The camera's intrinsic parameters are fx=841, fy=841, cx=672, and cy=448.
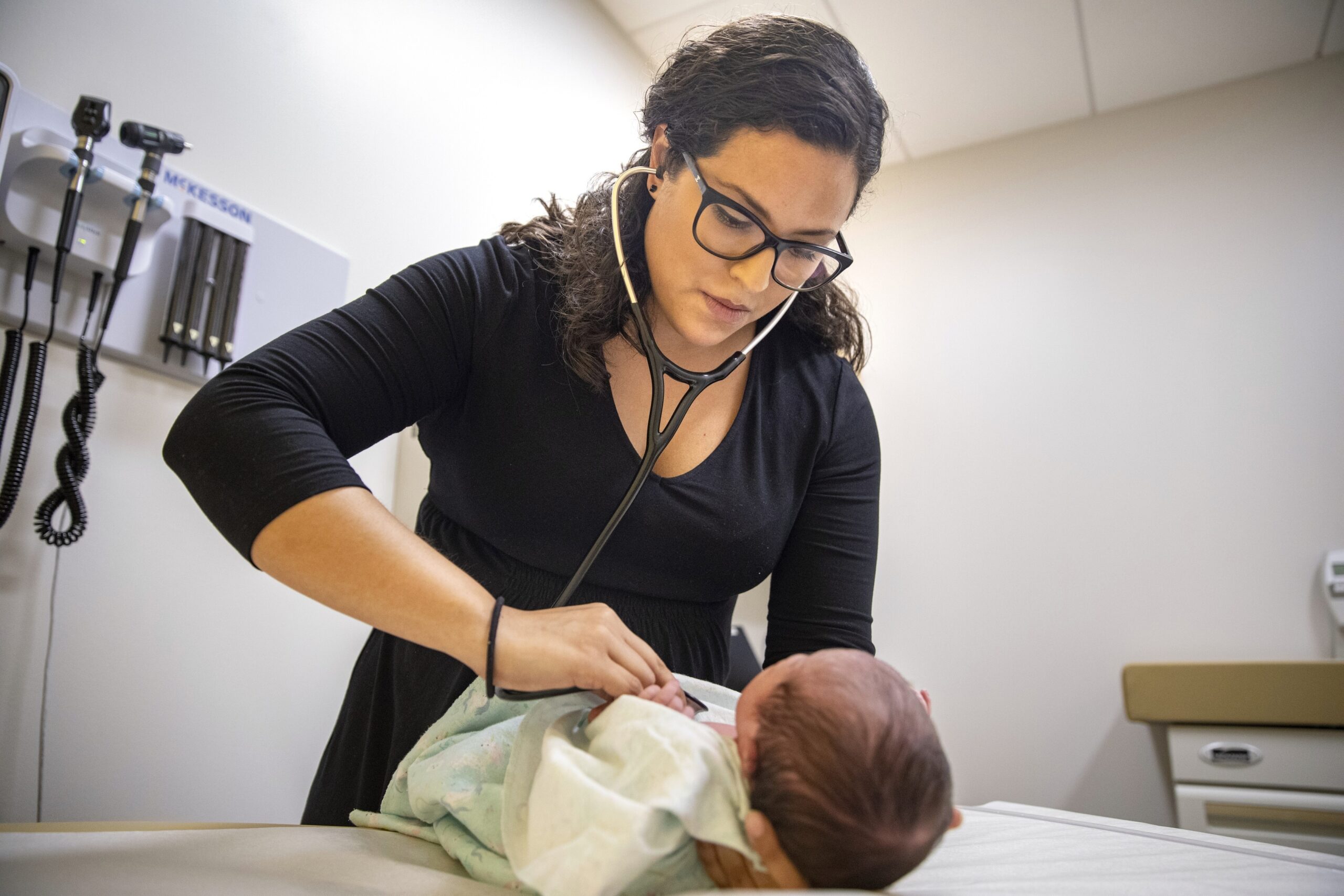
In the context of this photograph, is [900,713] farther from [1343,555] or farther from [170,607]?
[1343,555]

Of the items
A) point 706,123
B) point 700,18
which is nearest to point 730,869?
point 706,123

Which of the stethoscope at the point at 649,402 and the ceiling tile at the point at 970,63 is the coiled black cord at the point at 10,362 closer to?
the stethoscope at the point at 649,402

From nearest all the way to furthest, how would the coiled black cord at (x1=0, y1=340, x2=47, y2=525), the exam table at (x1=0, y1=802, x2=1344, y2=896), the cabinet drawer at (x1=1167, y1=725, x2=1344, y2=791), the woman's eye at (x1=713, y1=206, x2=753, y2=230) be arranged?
1. the exam table at (x1=0, y1=802, x2=1344, y2=896)
2. the woman's eye at (x1=713, y1=206, x2=753, y2=230)
3. the coiled black cord at (x1=0, y1=340, x2=47, y2=525)
4. the cabinet drawer at (x1=1167, y1=725, x2=1344, y2=791)

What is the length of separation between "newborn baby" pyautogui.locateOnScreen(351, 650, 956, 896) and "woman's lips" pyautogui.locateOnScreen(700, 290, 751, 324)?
409 millimetres

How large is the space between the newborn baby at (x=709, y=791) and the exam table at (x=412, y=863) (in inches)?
2.4

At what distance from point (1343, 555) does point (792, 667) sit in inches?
88.0

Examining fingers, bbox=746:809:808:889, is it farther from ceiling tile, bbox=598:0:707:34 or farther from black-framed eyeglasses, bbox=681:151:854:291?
ceiling tile, bbox=598:0:707:34

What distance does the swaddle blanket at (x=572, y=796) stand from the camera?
585 millimetres

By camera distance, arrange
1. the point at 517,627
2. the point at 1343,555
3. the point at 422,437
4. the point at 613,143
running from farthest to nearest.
A: 1. the point at 613,143
2. the point at 1343,555
3. the point at 422,437
4. the point at 517,627

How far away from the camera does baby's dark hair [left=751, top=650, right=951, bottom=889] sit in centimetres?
63

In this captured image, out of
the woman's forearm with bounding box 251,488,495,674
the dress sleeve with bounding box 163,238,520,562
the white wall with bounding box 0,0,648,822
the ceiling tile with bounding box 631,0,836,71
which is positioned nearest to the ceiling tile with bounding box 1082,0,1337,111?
the ceiling tile with bounding box 631,0,836,71

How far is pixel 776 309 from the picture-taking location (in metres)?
1.12

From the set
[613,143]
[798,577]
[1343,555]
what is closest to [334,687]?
[798,577]

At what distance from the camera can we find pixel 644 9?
2.67m
